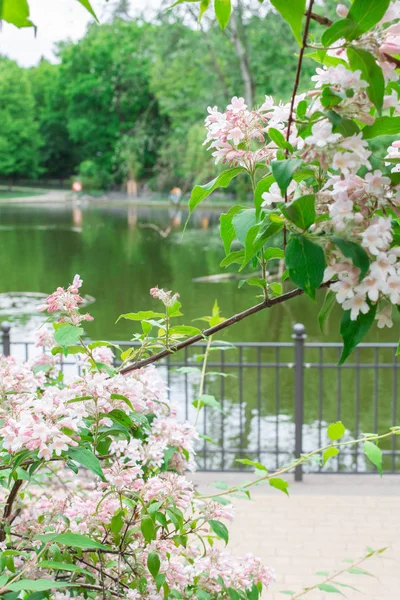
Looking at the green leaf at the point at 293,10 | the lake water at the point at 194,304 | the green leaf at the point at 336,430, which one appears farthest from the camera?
the lake water at the point at 194,304

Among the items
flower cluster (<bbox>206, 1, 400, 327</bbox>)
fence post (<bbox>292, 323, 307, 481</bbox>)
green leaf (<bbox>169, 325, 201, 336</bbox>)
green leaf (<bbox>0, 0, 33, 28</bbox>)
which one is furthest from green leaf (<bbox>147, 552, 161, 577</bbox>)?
fence post (<bbox>292, 323, 307, 481</bbox>)

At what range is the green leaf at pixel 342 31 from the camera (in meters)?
0.93

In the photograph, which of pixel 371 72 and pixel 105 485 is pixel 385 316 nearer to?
pixel 371 72

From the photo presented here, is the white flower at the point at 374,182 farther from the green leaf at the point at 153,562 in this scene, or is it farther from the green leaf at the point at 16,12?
the green leaf at the point at 153,562

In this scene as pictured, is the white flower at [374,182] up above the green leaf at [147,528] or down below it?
above

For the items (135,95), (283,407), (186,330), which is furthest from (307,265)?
(135,95)

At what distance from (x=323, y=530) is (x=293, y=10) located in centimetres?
449

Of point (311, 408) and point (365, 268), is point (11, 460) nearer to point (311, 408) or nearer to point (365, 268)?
point (365, 268)

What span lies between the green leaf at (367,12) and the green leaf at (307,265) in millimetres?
288

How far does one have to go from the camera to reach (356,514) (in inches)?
204

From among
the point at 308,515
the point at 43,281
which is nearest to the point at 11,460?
the point at 308,515

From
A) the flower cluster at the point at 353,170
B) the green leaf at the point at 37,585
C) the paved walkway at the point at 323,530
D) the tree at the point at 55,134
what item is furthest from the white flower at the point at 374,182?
the tree at the point at 55,134

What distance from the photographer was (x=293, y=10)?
92 centimetres

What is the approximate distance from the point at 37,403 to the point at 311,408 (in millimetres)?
8025
